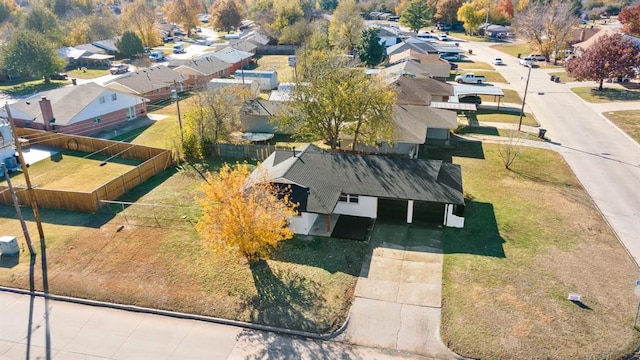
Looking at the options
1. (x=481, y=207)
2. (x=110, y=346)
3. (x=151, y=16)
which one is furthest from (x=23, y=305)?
(x=151, y=16)

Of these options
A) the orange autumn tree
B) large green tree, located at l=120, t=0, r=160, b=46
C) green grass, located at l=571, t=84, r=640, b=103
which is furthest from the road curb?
large green tree, located at l=120, t=0, r=160, b=46

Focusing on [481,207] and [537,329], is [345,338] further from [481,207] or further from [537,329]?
[481,207]

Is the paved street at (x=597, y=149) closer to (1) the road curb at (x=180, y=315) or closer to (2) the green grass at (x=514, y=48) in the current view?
(1) the road curb at (x=180, y=315)

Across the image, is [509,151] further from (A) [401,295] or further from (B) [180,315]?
(B) [180,315]

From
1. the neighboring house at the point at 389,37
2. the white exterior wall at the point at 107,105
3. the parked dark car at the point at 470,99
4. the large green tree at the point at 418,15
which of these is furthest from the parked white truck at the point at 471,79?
the large green tree at the point at 418,15

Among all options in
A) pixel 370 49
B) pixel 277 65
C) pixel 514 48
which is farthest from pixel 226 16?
pixel 514 48

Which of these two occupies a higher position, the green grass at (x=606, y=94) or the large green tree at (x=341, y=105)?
the large green tree at (x=341, y=105)

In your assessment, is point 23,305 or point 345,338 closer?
point 345,338
